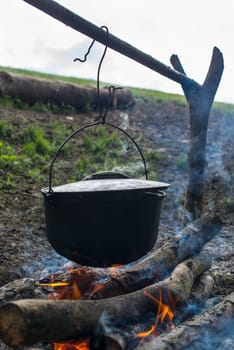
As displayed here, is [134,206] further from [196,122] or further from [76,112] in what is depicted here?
[76,112]

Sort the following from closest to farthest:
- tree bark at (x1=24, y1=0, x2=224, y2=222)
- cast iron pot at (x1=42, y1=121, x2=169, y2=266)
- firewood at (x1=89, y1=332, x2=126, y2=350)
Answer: firewood at (x1=89, y1=332, x2=126, y2=350)
cast iron pot at (x1=42, y1=121, x2=169, y2=266)
tree bark at (x1=24, y1=0, x2=224, y2=222)

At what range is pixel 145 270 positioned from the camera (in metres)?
2.67

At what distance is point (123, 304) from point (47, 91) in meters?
6.02

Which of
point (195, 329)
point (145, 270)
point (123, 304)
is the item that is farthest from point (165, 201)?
point (195, 329)

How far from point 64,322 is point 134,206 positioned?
25.4 inches

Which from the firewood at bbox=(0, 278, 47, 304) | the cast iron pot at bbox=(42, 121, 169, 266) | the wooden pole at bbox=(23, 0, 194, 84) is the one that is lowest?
the firewood at bbox=(0, 278, 47, 304)

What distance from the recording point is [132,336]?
2086 mm

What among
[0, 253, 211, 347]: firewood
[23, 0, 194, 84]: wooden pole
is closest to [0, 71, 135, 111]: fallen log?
[23, 0, 194, 84]: wooden pole

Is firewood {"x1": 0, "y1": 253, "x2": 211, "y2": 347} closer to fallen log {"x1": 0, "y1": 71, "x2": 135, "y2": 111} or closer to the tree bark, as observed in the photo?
the tree bark

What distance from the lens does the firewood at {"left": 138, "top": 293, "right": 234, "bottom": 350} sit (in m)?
1.91

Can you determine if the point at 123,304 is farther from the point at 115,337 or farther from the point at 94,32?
the point at 94,32

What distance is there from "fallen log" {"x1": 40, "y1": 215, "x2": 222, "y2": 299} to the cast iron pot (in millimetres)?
387

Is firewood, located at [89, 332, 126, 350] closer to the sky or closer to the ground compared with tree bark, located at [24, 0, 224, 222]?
closer to the ground

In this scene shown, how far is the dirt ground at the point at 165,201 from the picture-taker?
11.2ft
